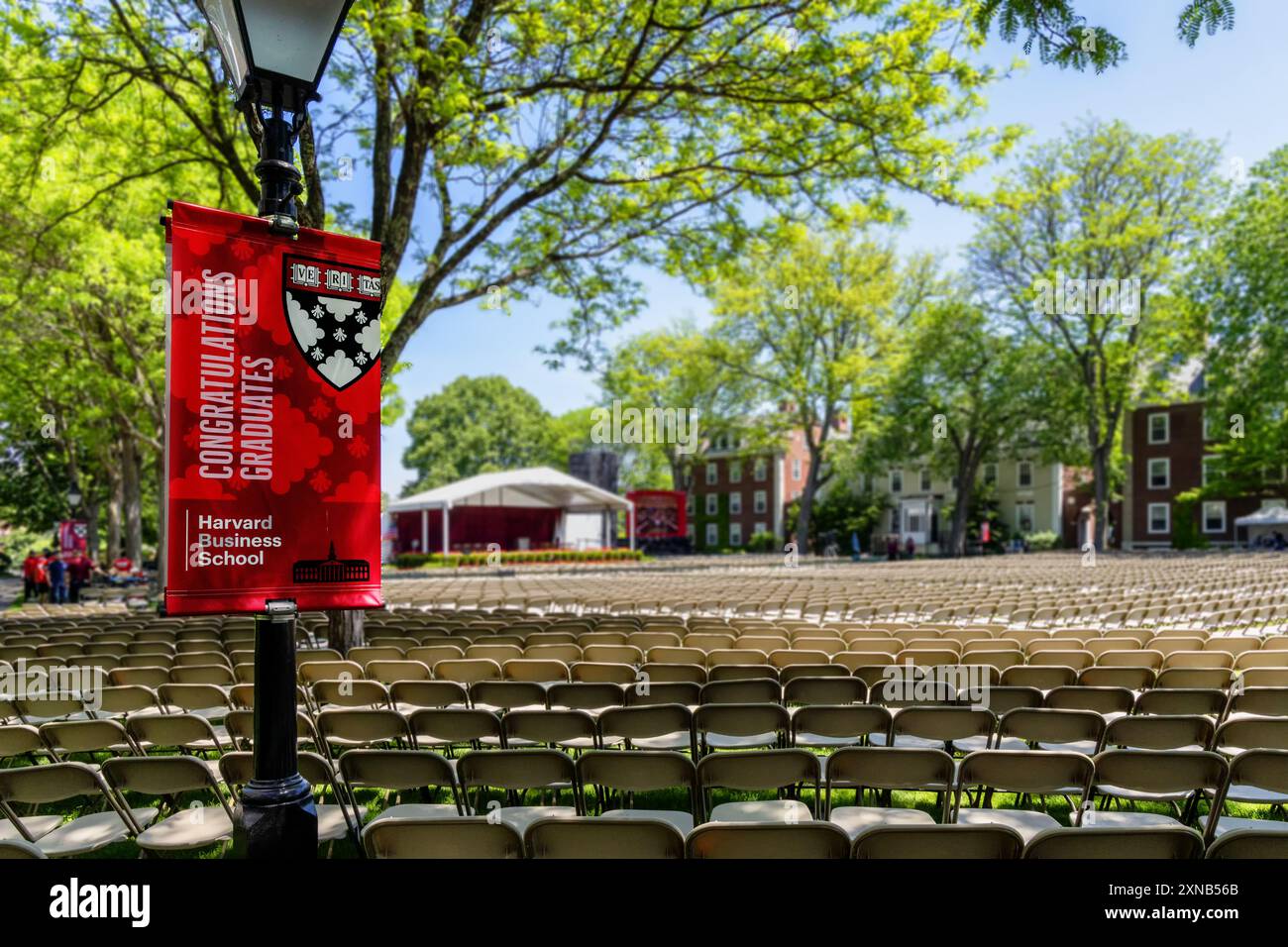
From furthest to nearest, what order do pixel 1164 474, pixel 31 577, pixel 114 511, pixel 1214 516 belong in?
pixel 1164 474
pixel 1214 516
pixel 114 511
pixel 31 577

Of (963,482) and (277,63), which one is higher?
(277,63)

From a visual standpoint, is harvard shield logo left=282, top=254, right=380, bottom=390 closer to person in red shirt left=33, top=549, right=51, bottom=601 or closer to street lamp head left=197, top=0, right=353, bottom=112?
street lamp head left=197, top=0, right=353, bottom=112

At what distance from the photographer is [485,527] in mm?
50438

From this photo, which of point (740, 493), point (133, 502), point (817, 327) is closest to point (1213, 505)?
point (817, 327)

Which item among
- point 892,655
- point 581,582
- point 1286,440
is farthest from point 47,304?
point 1286,440

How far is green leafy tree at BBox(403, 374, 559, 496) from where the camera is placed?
2719 inches

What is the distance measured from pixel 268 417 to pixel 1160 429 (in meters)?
54.0

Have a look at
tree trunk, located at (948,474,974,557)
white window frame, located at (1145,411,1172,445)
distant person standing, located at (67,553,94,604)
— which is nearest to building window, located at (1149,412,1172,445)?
white window frame, located at (1145,411,1172,445)

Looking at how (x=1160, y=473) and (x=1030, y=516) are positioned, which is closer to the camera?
(x=1160, y=473)

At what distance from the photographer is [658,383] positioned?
47312 millimetres

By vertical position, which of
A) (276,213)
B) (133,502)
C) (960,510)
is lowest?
(960,510)

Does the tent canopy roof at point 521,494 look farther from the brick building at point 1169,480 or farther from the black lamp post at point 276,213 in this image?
the black lamp post at point 276,213

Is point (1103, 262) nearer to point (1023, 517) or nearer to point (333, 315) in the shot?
point (1023, 517)
